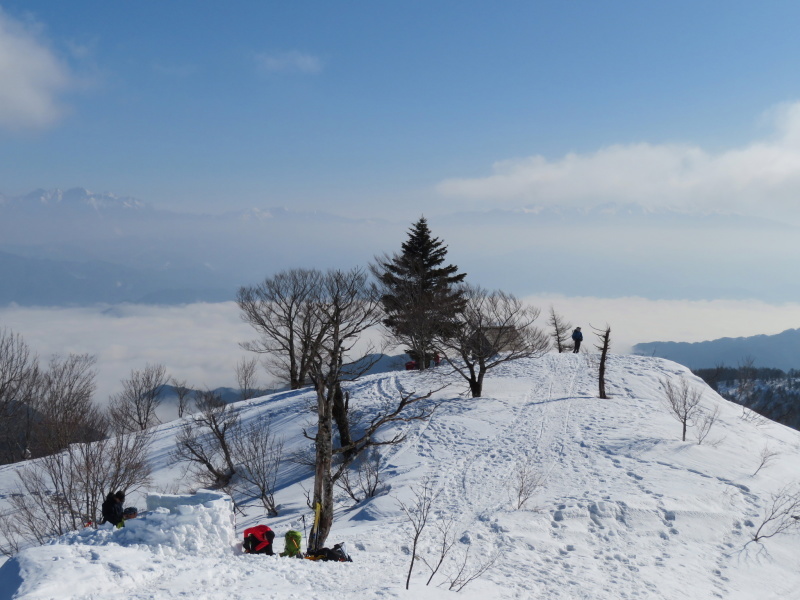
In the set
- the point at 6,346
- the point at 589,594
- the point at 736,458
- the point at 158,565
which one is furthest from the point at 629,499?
the point at 6,346

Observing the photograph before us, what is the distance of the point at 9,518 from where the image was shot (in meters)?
23.2

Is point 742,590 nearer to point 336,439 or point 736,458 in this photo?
point 736,458

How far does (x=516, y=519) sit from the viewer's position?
1581 cm

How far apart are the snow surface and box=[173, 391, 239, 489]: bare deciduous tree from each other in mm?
995

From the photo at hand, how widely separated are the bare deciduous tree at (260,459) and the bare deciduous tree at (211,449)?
57 cm

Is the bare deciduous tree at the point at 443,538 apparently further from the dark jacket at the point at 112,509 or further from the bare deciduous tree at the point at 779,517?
the bare deciduous tree at the point at 779,517

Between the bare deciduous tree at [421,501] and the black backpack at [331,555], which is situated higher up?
the black backpack at [331,555]

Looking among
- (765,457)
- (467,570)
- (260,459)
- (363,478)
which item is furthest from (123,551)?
(765,457)

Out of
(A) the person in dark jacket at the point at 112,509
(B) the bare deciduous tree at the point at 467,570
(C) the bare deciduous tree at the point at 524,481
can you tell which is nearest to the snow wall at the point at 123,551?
(A) the person in dark jacket at the point at 112,509

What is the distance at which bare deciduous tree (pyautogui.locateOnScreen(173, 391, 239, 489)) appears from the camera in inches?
1001

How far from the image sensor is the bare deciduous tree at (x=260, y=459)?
20.5 metres

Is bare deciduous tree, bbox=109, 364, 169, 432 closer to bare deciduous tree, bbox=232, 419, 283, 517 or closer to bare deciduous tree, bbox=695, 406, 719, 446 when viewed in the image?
bare deciduous tree, bbox=232, 419, 283, 517

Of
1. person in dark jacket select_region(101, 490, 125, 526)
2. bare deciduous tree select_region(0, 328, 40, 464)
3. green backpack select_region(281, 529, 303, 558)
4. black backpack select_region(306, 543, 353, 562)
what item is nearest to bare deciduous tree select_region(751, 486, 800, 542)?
black backpack select_region(306, 543, 353, 562)

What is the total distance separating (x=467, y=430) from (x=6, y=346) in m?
27.2
